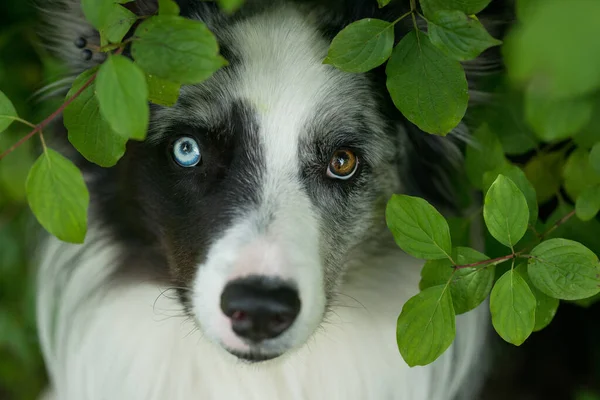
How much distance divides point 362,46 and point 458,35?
0.61 ft

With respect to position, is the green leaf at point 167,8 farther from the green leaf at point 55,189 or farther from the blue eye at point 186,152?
the blue eye at point 186,152

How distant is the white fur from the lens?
2.15m

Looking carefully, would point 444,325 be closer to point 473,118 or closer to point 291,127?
point 291,127

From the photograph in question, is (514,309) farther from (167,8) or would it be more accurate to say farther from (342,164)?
(167,8)

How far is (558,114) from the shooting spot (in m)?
1.15

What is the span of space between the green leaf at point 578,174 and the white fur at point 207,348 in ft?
2.17

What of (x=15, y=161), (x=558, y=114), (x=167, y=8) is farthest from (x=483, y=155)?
(x=15, y=161)

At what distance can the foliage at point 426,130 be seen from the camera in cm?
117

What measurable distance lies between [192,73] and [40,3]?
0.96 m

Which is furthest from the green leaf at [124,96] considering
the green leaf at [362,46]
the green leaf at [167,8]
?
the green leaf at [362,46]

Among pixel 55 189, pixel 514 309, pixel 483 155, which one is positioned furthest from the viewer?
pixel 483 155

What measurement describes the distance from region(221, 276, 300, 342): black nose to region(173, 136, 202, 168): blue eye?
450 millimetres

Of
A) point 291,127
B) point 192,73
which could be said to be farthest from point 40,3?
point 192,73

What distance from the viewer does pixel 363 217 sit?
6.70 feet
